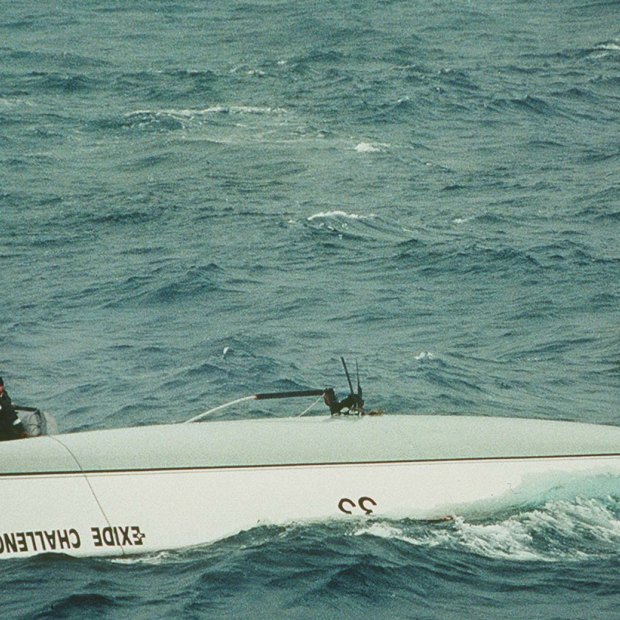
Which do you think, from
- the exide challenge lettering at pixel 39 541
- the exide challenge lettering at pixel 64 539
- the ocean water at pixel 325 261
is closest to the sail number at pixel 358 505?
the ocean water at pixel 325 261

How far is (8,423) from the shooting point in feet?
59.1

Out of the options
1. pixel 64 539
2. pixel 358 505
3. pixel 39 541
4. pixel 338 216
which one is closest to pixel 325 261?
pixel 338 216

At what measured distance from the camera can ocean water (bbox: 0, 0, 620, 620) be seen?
55.6 feet

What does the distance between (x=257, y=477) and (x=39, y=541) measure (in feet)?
9.05

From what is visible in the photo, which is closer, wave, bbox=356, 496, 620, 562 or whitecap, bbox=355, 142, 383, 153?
wave, bbox=356, 496, 620, 562

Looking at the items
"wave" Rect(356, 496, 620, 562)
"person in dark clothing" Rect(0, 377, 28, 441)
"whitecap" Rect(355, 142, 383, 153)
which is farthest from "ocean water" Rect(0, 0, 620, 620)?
"person in dark clothing" Rect(0, 377, 28, 441)

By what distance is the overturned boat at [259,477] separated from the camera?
17.0 m

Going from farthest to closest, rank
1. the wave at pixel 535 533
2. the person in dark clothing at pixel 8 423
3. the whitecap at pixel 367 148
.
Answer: the whitecap at pixel 367 148
the person in dark clothing at pixel 8 423
the wave at pixel 535 533

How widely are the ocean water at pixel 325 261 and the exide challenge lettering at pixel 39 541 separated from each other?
170 mm

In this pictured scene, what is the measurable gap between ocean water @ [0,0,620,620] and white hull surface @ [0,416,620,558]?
0.94 ft

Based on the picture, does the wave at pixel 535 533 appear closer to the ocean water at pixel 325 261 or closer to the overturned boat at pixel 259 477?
the ocean water at pixel 325 261

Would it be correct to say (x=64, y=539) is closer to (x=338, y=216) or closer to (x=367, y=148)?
(x=338, y=216)

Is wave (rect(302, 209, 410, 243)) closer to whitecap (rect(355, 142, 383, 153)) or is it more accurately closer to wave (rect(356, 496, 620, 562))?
whitecap (rect(355, 142, 383, 153))

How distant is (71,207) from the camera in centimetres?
4356
